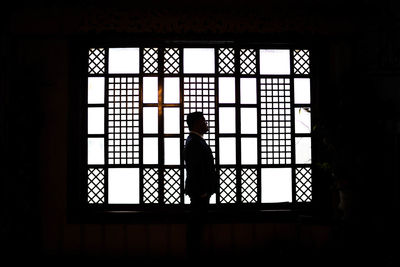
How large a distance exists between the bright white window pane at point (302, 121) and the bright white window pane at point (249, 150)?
780 mm

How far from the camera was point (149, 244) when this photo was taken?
5.28 metres

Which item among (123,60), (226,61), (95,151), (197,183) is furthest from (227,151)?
(123,60)

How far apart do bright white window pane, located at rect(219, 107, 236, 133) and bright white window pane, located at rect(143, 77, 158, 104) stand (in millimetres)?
1135

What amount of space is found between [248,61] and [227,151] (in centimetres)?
157

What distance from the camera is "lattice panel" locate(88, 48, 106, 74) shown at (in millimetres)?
5469

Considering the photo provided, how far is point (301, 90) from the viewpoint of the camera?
5559 mm

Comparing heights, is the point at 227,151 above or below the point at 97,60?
below

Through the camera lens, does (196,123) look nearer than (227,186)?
Yes

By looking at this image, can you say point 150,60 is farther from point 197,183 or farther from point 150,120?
point 197,183

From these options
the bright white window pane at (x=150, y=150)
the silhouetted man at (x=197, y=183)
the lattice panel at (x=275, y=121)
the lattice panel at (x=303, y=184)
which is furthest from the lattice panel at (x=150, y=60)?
the lattice panel at (x=303, y=184)

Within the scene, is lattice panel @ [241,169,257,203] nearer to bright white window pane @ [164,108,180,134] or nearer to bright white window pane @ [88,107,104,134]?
bright white window pane @ [164,108,180,134]
